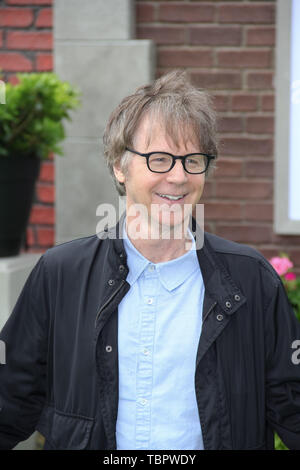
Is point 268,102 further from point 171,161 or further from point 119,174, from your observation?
point 171,161

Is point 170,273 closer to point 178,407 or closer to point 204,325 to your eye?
point 204,325

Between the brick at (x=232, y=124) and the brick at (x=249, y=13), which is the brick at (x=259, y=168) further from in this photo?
the brick at (x=249, y=13)

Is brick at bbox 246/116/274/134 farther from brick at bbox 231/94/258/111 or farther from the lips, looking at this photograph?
the lips

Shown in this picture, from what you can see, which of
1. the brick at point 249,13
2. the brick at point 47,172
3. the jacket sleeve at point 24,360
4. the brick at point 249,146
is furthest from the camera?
the brick at point 47,172

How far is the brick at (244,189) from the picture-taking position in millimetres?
3922

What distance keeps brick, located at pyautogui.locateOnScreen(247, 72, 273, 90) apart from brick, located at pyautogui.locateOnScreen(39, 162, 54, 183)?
1.36m

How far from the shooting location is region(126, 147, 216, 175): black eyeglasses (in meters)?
1.95

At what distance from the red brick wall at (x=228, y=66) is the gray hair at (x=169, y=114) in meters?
1.84

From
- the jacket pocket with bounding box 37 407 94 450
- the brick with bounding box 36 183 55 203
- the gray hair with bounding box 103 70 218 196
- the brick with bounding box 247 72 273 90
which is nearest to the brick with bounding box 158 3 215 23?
the brick with bounding box 247 72 273 90

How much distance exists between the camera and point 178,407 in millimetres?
1937

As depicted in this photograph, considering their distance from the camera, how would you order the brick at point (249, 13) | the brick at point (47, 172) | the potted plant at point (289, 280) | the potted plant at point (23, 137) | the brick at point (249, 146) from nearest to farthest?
the potted plant at point (23, 137) → the potted plant at point (289, 280) → the brick at point (249, 13) → the brick at point (249, 146) → the brick at point (47, 172)

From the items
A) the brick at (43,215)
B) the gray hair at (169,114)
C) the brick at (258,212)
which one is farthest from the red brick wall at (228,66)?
the gray hair at (169,114)

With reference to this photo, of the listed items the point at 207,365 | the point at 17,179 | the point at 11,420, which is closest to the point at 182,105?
the point at 207,365

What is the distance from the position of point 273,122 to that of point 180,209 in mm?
2078
